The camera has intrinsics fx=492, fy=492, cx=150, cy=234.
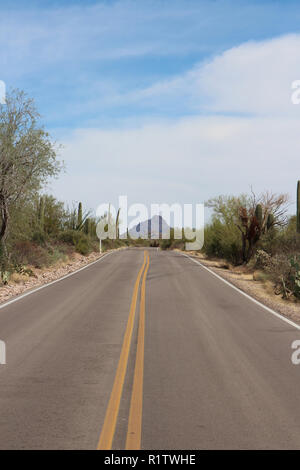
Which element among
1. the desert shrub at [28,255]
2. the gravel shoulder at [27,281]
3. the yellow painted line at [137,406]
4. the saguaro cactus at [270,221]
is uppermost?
the saguaro cactus at [270,221]

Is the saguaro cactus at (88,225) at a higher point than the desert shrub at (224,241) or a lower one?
higher

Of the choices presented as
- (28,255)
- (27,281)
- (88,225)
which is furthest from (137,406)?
(88,225)

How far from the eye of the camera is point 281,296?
59.0 feet

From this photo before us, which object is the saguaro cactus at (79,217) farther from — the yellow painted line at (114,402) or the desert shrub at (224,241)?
the yellow painted line at (114,402)

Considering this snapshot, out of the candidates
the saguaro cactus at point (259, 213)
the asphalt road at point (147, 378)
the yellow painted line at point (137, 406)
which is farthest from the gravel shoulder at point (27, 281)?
the saguaro cactus at point (259, 213)

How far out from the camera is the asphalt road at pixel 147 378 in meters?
4.95

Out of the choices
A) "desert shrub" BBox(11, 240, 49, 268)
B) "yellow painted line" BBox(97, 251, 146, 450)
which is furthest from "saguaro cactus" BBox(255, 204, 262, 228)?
"yellow painted line" BBox(97, 251, 146, 450)

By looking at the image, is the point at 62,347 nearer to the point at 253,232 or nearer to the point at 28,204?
the point at 28,204

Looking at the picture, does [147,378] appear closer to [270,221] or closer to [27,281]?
[27,281]

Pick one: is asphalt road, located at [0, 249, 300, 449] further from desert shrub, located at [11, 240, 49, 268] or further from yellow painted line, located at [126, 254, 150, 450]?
desert shrub, located at [11, 240, 49, 268]

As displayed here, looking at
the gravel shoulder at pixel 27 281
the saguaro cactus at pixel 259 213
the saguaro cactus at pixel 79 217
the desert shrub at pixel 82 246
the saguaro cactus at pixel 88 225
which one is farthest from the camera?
the saguaro cactus at pixel 88 225

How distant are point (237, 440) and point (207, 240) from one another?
126 ft
